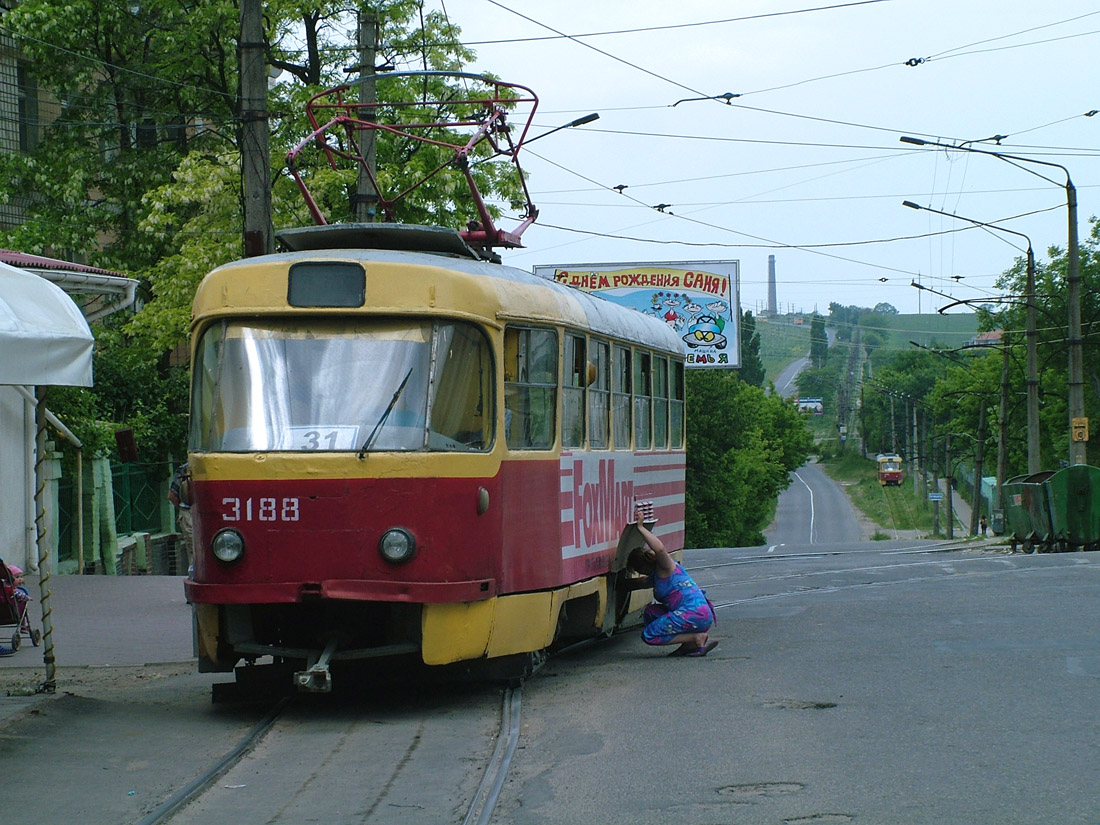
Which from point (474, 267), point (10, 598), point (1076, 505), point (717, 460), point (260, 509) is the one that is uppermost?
point (474, 267)

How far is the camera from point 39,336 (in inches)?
327

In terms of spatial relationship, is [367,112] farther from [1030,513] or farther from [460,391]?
[1030,513]

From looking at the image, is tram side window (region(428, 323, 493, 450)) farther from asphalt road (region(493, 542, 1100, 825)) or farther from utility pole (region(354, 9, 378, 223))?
utility pole (region(354, 9, 378, 223))

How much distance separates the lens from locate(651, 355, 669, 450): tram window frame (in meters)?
13.3

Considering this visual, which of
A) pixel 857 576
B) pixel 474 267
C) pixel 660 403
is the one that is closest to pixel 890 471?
pixel 857 576

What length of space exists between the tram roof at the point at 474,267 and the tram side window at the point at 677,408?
217 centimetres

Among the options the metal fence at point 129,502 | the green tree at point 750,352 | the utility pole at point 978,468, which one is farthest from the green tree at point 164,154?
the green tree at point 750,352

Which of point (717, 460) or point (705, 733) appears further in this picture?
point (717, 460)

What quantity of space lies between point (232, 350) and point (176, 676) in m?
3.82

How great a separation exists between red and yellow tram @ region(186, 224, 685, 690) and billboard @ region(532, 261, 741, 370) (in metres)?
29.4

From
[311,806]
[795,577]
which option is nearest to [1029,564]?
[795,577]

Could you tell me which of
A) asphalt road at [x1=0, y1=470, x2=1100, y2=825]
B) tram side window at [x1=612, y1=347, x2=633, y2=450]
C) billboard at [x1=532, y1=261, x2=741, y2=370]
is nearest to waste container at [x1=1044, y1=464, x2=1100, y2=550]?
billboard at [x1=532, y1=261, x2=741, y2=370]

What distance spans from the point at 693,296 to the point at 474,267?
29.9 metres

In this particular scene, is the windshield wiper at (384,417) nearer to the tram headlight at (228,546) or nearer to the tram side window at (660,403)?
the tram headlight at (228,546)
